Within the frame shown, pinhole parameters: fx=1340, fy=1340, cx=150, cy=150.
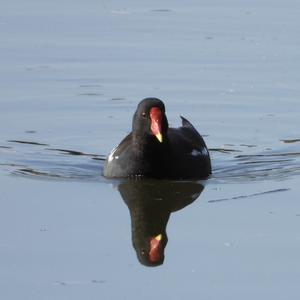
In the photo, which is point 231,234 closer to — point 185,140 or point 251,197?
point 251,197

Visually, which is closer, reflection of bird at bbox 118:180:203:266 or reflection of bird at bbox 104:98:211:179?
reflection of bird at bbox 118:180:203:266

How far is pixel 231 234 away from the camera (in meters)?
10.1

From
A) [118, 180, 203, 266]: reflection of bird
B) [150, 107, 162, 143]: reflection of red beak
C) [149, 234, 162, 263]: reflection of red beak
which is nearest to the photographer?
[149, 234, 162, 263]: reflection of red beak

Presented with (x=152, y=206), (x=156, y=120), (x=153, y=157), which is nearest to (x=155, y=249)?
(x=152, y=206)

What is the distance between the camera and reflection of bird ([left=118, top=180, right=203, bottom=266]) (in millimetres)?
10016

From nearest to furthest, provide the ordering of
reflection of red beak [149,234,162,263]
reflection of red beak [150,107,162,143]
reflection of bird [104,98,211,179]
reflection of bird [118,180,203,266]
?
reflection of red beak [149,234,162,263] < reflection of bird [118,180,203,266] < reflection of red beak [150,107,162,143] < reflection of bird [104,98,211,179]

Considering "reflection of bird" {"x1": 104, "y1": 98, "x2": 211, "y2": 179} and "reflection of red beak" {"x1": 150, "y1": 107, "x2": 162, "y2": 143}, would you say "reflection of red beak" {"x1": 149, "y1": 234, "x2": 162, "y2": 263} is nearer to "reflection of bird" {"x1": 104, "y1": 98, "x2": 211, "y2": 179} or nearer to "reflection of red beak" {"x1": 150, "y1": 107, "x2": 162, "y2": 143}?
"reflection of red beak" {"x1": 150, "y1": 107, "x2": 162, "y2": 143}

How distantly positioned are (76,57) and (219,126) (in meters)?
2.86

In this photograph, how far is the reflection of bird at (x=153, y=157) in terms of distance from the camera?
11992 mm

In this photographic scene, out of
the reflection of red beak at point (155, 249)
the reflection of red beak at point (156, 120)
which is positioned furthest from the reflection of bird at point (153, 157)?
the reflection of red beak at point (155, 249)

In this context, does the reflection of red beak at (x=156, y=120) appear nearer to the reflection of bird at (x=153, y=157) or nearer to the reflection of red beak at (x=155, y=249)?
the reflection of bird at (x=153, y=157)

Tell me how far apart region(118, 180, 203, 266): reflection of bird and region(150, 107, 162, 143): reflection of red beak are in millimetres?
464

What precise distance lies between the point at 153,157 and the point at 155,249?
2.16m

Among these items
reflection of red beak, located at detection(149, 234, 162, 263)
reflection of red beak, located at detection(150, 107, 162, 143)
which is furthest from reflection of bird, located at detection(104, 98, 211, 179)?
reflection of red beak, located at detection(149, 234, 162, 263)
